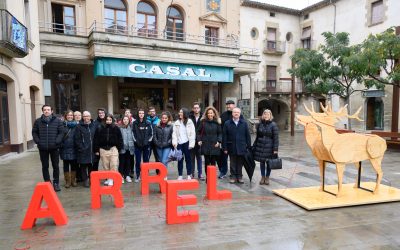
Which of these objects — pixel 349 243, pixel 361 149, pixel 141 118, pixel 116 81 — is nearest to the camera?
pixel 349 243

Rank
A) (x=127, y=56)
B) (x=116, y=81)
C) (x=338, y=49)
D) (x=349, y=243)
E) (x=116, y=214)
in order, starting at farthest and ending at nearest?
1. (x=116, y=81)
2. (x=127, y=56)
3. (x=338, y=49)
4. (x=116, y=214)
5. (x=349, y=243)

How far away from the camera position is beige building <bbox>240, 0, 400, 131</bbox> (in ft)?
68.7

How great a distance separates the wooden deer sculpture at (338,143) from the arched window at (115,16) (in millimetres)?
13794

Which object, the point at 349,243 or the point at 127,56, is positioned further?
the point at 127,56

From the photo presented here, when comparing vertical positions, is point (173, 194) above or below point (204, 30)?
below

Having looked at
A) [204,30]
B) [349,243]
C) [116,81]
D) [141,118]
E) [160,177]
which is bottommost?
[349,243]

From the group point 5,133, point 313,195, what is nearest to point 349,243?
point 313,195

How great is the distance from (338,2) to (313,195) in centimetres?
2291

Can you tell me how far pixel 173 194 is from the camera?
4355mm

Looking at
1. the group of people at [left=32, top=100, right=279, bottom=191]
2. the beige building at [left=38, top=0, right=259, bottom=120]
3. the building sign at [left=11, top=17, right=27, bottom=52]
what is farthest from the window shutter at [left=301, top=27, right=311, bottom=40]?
the building sign at [left=11, top=17, right=27, bottom=52]

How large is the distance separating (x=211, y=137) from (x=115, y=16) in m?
13.0

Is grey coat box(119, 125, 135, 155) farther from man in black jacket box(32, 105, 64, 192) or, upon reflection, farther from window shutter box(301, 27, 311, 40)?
window shutter box(301, 27, 311, 40)

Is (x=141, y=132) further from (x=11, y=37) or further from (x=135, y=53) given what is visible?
(x=135, y=53)

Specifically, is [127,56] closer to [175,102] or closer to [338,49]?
[175,102]
